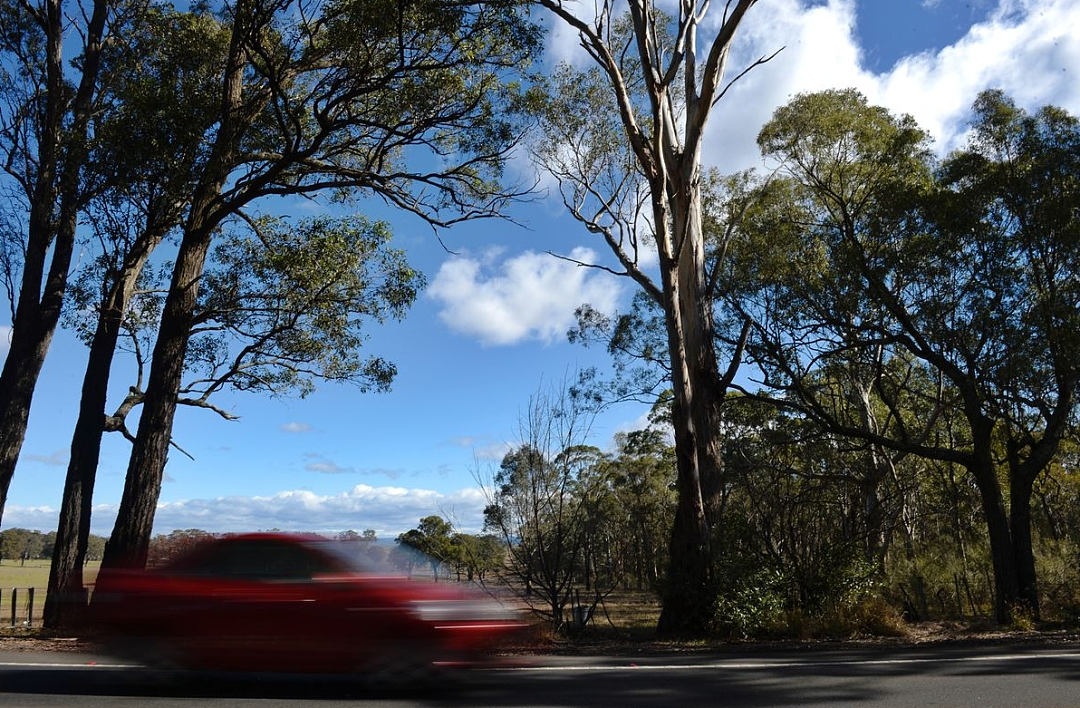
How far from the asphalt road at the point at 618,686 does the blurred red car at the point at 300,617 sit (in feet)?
0.89

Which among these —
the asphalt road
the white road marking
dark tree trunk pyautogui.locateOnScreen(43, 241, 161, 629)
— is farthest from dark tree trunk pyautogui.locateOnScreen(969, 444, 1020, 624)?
dark tree trunk pyautogui.locateOnScreen(43, 241, 161, 629)

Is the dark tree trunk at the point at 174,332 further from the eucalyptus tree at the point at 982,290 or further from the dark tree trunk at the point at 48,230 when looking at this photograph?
the eucalyptus tree at the point at 982,290

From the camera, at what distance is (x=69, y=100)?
1689 centimetres

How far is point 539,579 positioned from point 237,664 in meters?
7.93

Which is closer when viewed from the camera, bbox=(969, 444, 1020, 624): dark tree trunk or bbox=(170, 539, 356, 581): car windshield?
bbox=(170, 539, 356, 581): car windshield

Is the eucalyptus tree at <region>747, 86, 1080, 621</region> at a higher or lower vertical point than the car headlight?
higher

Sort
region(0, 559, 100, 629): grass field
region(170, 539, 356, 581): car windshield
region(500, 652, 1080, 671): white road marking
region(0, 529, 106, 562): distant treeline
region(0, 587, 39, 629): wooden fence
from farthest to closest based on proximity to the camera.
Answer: region(0, 529, 106, 562): distant treeline, region(0, 587, 39, 629): wooden fence, region(0, 559, 100, 629): grass field, region(500, 652, 1080, 671): white road marking, region(170, 539, 356, 581): car windshield

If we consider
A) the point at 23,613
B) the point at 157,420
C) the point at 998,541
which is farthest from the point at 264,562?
the point at 23,613

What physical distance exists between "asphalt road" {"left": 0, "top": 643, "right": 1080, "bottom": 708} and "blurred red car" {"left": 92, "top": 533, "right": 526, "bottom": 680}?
270mm

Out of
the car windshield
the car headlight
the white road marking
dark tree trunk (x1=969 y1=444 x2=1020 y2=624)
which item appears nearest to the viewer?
the car headlight

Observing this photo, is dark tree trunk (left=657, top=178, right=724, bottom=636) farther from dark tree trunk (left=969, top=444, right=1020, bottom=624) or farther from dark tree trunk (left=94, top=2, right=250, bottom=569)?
dark tree trunk (left=94, top=2, right=250, bottom=569)

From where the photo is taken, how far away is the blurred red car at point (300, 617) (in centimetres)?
571

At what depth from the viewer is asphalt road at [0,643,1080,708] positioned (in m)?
5.79

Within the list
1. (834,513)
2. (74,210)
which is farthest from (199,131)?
(834,513)
